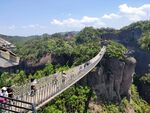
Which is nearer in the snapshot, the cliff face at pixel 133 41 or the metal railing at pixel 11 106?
the metal railing at pixel 11 106

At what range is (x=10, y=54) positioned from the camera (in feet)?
34.2

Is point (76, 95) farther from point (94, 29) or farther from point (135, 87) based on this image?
point (94, 29)

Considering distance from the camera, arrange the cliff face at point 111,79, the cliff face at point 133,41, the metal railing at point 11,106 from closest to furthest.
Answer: the metal railing at point 11,106 < the cliff face at point 111,79 < the cliff face at point 133,41

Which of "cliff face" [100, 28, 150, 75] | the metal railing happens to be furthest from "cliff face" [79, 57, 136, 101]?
"cliff face" [100, 28, 150, 75]

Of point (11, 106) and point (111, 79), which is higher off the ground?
point (11, 106)

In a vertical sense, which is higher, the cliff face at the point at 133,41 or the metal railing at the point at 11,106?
the metal railing at the point at 11,106

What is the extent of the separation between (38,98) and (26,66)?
212 feet

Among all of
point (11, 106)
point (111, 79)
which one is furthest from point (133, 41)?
point (11, 106)

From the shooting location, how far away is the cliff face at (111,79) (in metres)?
67.1

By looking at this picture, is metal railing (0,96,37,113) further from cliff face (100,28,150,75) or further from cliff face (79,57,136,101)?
cliff face (100,28,150,75)

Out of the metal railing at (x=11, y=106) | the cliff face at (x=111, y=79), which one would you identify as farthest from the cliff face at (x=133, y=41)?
the metal railing at (x=11, y=106)

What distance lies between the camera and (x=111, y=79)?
71938mm

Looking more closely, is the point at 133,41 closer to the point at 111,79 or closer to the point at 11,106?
the point at 111,79

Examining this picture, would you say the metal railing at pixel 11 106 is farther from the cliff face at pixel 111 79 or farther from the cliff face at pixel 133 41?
the cliff face at pixel 133 41
